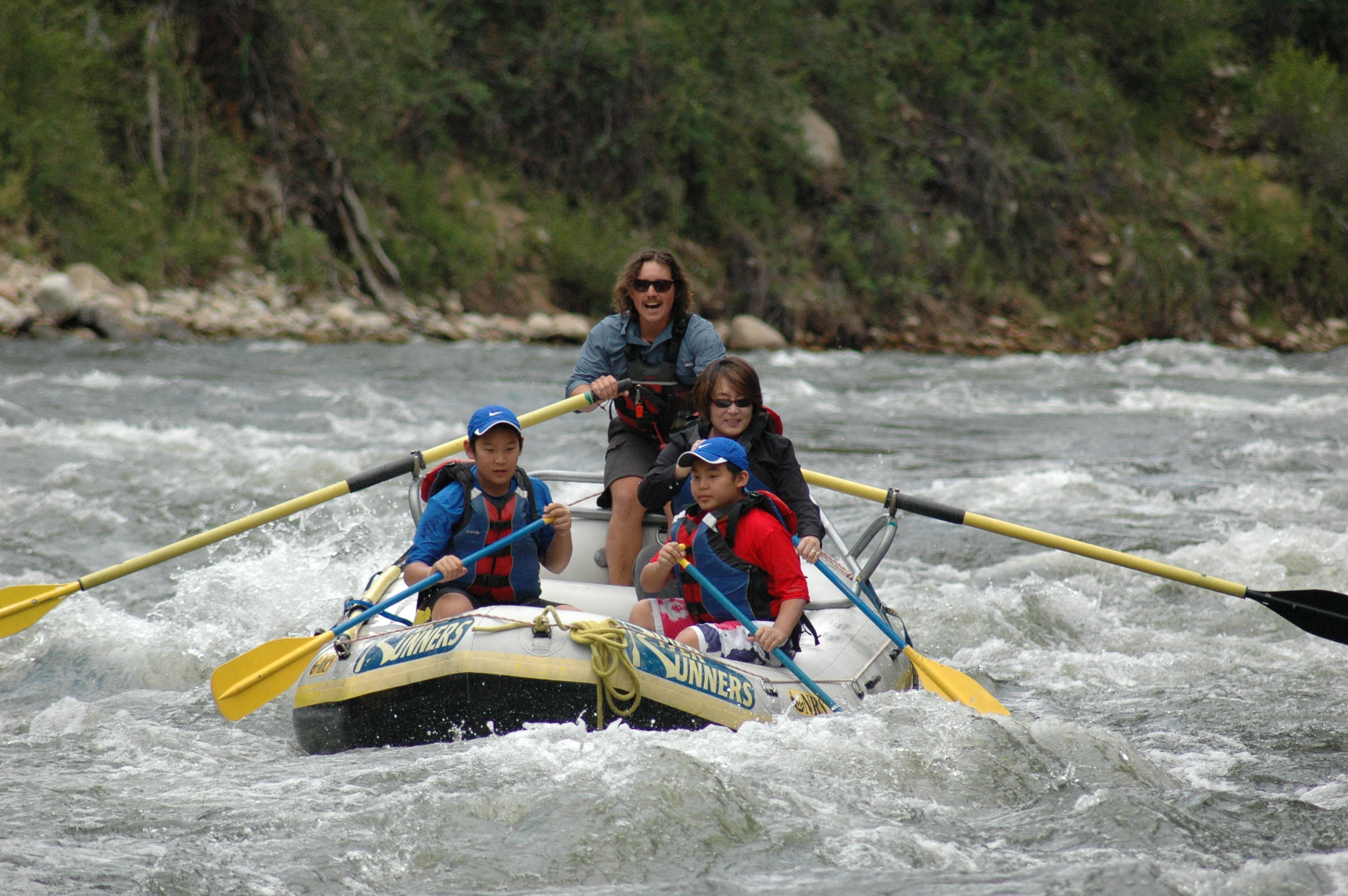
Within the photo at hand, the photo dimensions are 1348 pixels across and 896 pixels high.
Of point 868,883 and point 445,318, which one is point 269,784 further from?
point 445,318

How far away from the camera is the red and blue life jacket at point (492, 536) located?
370 cm

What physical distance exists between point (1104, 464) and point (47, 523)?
634cm

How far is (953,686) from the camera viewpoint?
149 inches

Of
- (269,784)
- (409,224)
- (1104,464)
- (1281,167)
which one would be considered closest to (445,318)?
(409,224)

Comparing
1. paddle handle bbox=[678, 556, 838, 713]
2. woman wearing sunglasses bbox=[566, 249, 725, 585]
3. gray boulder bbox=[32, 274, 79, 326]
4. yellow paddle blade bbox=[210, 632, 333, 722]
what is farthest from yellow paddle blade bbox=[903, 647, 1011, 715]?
gray boulder bbox=[32, 274, 79, 326]

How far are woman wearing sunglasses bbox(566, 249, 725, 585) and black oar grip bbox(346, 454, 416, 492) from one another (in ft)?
2.06

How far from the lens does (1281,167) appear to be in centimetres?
2278

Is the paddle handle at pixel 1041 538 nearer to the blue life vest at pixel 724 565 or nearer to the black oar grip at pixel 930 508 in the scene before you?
the black oar grip at pixel 930 508

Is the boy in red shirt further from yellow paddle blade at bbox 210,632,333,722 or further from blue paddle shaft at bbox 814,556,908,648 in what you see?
yellow paddle blade at bbox 210,632,333,722

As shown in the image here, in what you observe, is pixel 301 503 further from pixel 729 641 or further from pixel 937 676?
pixel 937 676

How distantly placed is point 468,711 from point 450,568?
503 millimetres

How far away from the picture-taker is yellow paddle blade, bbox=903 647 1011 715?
147 inches

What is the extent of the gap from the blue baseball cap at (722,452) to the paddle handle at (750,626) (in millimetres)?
283

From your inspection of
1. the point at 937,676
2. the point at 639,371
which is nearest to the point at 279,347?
the point at 639,371
